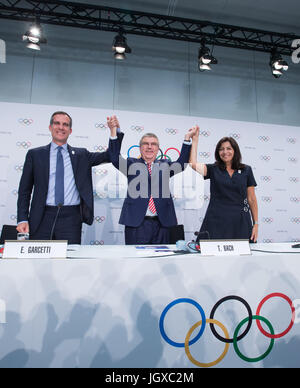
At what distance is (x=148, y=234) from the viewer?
5.99ft

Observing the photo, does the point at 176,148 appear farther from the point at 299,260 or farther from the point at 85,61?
the point at 299,260

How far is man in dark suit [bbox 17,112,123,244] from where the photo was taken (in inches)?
64.5

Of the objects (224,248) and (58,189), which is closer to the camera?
(224,248)

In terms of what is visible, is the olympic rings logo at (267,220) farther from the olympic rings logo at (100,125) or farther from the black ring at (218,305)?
the black ring at (218,305)

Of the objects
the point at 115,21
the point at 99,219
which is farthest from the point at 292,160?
the point at 115,21

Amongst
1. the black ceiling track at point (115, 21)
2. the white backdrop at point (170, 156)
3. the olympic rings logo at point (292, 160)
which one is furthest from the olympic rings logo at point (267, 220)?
the black ceiling track at point (115, 21)

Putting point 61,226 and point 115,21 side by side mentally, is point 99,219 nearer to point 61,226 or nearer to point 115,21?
point 61,226

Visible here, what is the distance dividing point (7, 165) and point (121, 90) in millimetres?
1981

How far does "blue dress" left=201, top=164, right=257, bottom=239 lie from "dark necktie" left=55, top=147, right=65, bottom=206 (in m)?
1.14

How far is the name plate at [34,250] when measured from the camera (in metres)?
0.91

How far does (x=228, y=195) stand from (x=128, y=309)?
1.32 m

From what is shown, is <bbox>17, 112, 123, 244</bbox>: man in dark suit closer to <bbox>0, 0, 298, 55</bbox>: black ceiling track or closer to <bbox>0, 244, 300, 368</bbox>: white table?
<bbox>0, 244, 300, 368</bbox>: white table

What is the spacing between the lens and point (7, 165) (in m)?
3.01
